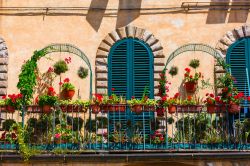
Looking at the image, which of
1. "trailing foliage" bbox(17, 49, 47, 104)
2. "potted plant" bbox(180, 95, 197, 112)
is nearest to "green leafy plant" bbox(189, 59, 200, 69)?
"potted plant" bbox(180, 95, 197, 112)

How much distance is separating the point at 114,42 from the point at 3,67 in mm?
3125

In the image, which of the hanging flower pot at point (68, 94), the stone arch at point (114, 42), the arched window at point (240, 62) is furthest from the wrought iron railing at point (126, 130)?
the arched window at point (240, 62)

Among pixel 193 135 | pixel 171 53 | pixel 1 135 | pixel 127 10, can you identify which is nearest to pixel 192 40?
pixel 171 53

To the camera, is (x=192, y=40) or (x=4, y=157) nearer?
(x=4, y=157)

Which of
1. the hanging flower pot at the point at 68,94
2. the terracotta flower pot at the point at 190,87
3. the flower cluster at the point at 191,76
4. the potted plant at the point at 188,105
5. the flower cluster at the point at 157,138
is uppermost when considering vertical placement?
the flower cluster at the point at 191,76

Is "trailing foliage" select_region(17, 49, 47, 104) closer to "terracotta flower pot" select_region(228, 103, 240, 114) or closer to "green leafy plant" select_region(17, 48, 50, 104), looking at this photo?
"green leafy plant" select_region(17, 48, 50, 104)

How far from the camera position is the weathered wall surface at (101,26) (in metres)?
15.6

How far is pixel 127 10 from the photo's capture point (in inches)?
626

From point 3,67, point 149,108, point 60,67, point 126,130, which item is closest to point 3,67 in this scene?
point 3,67

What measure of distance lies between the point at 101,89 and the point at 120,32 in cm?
172

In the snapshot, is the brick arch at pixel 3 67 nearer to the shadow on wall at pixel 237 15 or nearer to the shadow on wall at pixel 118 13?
the shadow on wall at pixel 118 13

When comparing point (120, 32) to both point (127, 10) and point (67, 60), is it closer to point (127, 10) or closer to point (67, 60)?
point (127, 10)

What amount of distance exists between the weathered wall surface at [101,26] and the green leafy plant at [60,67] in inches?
7.3

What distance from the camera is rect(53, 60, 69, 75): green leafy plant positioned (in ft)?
50.4
